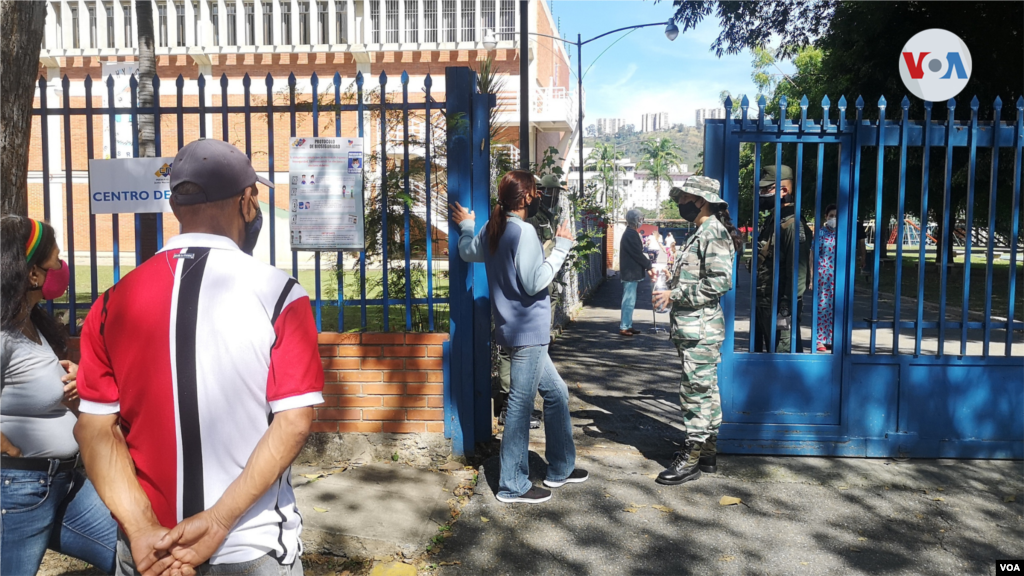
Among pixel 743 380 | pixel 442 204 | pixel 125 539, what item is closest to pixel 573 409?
pixel 743 380

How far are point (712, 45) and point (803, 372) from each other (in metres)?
10.3

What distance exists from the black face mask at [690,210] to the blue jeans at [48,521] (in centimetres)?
382

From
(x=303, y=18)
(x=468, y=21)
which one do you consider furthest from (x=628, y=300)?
(x=303, y=18)

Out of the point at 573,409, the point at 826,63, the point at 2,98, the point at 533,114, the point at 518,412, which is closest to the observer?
the point at 2,98

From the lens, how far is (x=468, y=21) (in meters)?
38.9

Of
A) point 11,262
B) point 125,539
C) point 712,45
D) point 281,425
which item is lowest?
point 125,539

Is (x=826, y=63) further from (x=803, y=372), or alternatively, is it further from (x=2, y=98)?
(x=2, y=98)

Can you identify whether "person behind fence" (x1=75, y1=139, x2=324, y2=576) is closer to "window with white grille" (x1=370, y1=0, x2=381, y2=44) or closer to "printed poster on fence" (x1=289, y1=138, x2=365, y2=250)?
"printed poster on fence" (x1=289, y1=138, x2=365, y2=250)

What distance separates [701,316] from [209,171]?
12.5 feet

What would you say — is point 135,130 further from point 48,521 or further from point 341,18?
point 341,18

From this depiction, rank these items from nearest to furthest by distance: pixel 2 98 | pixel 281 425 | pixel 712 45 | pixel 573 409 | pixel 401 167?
pixel 281 425 → pixel 2 98 → pixel 401 167 → pixel 573 409 → pixel 712 45

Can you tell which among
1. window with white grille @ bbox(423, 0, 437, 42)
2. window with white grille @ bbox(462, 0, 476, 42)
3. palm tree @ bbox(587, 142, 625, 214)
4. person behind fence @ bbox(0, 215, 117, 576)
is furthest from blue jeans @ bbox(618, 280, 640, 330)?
window with white grille @ bbox(423, 0, 437, 42)

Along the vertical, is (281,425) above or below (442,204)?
below

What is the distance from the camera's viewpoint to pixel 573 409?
7234 millimetres
